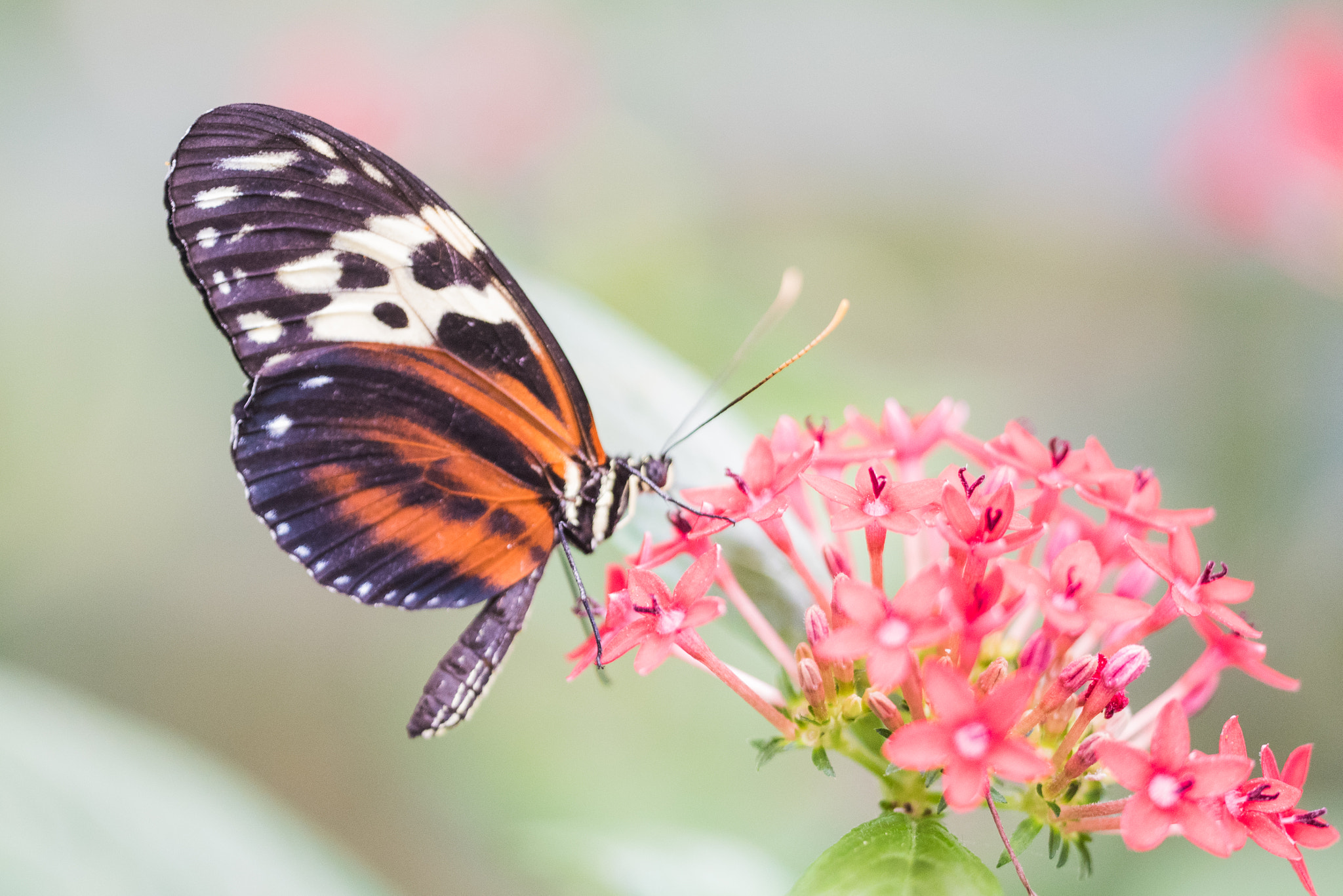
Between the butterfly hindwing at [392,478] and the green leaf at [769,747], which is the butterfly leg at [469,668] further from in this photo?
the green leaf at [769,747]

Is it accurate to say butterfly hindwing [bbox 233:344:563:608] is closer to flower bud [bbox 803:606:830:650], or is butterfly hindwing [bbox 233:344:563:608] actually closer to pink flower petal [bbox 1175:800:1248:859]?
flower bud [bbox 803:606:830:650]

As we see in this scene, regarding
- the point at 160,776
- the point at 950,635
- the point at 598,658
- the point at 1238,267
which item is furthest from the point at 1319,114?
the point at 160,776

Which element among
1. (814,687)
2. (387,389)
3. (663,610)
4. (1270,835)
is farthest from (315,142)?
(1270,835)

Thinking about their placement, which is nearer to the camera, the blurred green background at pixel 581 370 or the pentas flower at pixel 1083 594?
the pentas flower at pixel 1083 594

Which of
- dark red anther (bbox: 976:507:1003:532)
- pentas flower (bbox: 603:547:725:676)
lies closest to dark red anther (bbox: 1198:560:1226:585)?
dark red anther (bbox: 976:507:1003:532)

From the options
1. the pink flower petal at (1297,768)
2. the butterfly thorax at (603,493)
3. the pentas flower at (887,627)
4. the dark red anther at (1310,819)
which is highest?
the butterfly thorax at (603,493)

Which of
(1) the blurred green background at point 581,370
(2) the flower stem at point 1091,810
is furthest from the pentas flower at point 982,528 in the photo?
(1) the blurred green background at point 581,370

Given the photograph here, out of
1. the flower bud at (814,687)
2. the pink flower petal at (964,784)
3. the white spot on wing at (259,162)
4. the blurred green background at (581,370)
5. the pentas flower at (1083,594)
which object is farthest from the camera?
the blurred green background at (581,370)
